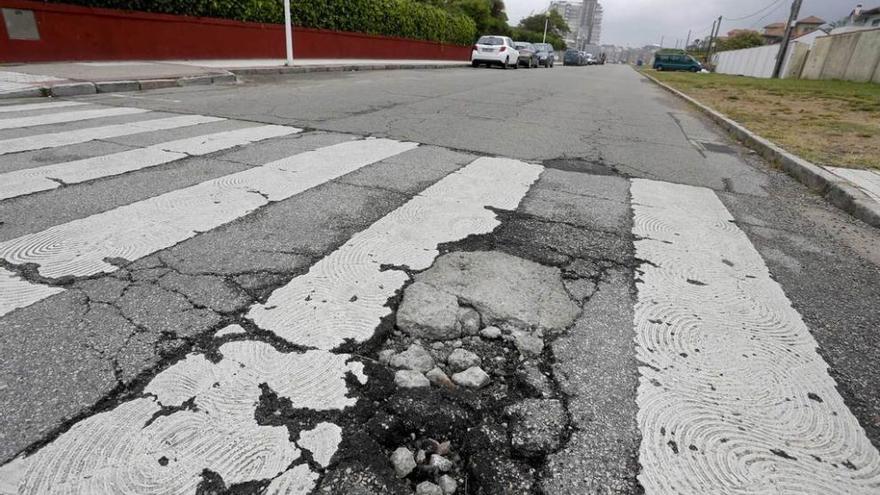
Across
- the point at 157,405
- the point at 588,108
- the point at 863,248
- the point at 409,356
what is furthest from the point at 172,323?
the point at 588,108

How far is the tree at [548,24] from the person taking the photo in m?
73.8

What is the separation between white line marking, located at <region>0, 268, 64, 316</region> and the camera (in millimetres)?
1947

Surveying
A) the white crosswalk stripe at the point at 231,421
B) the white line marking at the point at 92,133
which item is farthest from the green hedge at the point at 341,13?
the white crosswalk stripe at the point at 231,421

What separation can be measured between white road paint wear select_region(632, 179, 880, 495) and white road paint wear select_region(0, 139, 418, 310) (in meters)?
2.47

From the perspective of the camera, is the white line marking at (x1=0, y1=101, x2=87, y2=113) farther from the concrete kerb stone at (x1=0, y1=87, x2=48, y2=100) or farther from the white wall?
the white wall

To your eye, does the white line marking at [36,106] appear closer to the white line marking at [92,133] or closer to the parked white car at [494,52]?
the white line marking at [92,133]

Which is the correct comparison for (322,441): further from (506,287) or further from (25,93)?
(25,93)

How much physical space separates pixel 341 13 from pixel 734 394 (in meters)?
21.3

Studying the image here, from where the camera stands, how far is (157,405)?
150cm

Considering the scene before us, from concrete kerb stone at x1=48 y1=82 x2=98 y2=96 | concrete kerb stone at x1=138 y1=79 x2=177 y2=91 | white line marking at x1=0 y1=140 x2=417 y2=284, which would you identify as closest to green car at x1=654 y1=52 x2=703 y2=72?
concrete kerb stone at x1=138 y1=79 x2=177 y2=91

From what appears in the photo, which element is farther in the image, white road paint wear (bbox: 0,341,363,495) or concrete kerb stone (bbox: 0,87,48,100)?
concrete kerb stone (bbox: 0,87,48,100)

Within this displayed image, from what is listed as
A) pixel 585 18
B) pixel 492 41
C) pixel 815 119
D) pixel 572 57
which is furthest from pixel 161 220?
pixel 585 18

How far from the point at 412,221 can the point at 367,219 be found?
0.96 ft

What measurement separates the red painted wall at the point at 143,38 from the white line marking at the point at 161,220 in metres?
9.93
